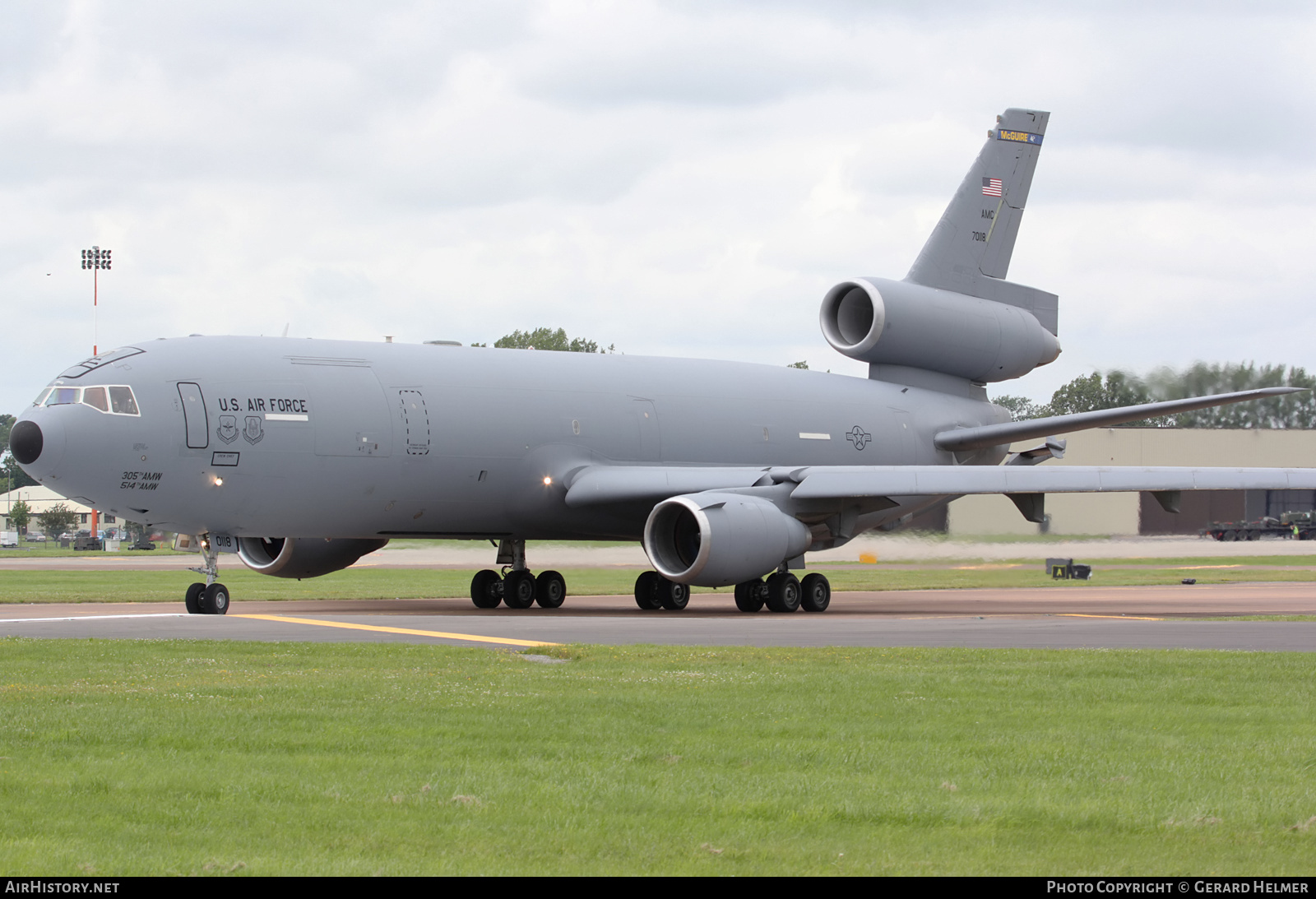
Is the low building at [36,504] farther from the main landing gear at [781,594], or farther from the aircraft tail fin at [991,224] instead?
the main landing gear at [781,594]

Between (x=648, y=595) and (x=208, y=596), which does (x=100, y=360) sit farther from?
(x=648, y=595)

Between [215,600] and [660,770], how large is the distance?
15062mm

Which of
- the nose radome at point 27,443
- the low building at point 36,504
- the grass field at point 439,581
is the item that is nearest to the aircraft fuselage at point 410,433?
the nose radome at point 27,443

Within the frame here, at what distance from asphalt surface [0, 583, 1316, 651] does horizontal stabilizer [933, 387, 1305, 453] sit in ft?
10.9

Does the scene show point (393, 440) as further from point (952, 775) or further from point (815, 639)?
point (952, 775)

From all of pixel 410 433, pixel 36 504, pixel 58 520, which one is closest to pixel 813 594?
pixel 410 433

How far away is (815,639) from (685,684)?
541 centimetres

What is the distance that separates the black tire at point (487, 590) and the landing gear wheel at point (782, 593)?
515 cm

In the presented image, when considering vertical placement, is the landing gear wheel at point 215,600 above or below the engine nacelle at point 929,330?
below

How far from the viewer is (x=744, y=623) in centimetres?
2050

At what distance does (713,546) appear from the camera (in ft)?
75.0

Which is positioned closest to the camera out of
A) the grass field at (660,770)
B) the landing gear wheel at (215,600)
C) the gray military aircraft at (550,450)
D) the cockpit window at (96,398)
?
the grass field at (660,770)

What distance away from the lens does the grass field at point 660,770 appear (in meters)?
6.25

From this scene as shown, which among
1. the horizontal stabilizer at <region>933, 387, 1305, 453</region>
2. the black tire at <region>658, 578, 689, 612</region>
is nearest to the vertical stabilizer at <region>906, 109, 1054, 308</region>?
the horizontal stabilizer at <region>933, 387, 1305, 453</region>
